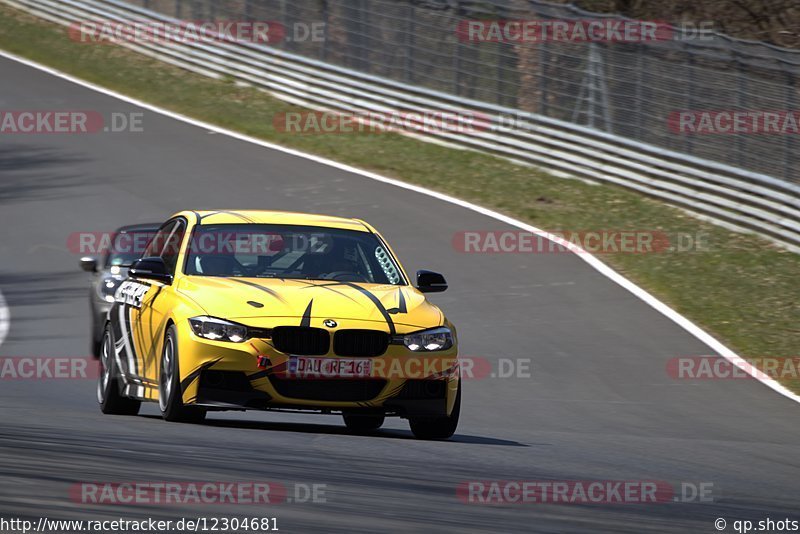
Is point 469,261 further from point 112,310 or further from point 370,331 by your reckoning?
point 370,331

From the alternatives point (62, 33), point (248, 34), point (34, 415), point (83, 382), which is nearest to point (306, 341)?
point (34, 415)

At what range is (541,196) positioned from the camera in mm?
25016

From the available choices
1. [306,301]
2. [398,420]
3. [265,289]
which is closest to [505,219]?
[398,420]

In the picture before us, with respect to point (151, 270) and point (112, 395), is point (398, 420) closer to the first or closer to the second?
point (112, 395)

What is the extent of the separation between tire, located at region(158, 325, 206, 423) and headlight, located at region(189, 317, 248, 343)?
0.22 meters

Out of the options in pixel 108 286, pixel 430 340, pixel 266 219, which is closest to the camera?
pixel 430 340

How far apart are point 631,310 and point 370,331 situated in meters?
8.88

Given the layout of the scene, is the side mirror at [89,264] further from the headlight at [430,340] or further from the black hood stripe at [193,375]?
the headlight at [430,340]

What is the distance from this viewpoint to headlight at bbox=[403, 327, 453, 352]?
975 centimetres

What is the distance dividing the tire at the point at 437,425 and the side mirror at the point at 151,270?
1.95 metres

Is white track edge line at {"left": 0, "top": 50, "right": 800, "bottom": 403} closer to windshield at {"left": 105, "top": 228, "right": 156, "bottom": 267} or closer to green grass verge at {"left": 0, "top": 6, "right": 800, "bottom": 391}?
green grass verge at {"left": 0, "top": 6, "right": 800, "bottom": 391}

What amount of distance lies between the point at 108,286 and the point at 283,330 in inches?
210

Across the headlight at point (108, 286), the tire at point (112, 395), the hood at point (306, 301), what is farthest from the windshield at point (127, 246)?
the hood at point (306, 301)

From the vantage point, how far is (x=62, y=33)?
37906 millimetres
